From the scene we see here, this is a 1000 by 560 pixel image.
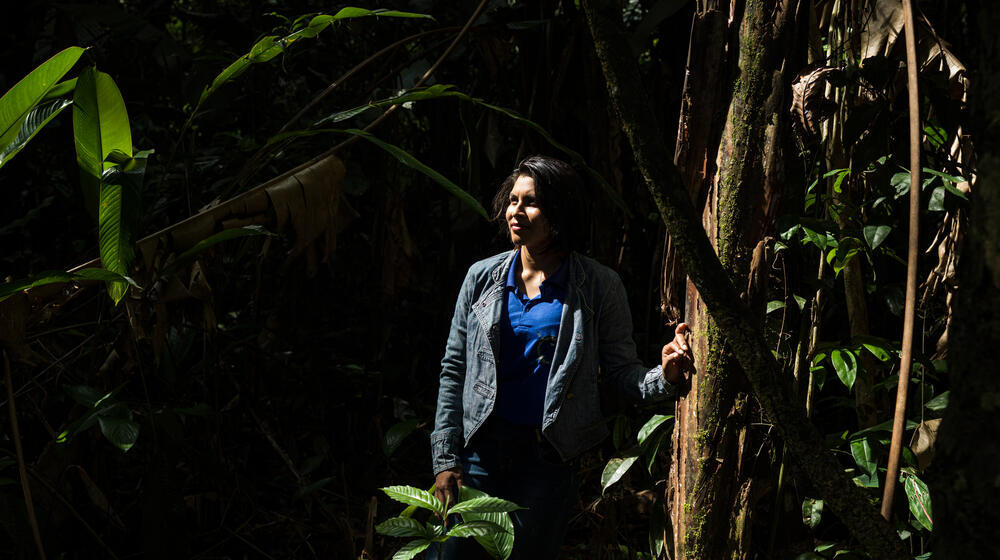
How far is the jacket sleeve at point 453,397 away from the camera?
Result: 2.03 metres

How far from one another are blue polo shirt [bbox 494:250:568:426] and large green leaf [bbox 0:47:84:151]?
3.58 feet

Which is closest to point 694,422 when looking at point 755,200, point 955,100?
point 755,200

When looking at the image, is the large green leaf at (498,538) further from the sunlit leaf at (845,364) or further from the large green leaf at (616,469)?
the sunlit leaf at (845,364)

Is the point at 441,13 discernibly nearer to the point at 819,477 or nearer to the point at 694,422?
the point at 694,422

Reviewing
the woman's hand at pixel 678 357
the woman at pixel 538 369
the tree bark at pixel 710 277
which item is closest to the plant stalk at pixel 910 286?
the tree bark at pixel 710 277

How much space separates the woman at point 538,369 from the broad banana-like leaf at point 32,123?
1.02 m

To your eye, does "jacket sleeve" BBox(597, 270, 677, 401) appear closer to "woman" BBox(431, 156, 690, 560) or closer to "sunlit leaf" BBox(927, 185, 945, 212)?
"woman" BBox(431, 156, 690, 560)

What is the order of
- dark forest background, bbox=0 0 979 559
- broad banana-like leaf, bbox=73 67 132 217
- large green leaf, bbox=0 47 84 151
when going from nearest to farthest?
large green leaf, bbox=0 47 84 151
broad banana-like leaf, bbox=73 67 132 217
dark forest background, bbox=0 0 979 559

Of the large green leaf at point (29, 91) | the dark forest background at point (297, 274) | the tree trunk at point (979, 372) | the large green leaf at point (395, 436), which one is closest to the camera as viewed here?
the tree trunk at point (979, 372)

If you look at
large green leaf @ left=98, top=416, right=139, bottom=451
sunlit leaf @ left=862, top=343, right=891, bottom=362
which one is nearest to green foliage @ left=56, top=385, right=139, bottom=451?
large green leaf @ left=98, top=416, right=139, bottom=451

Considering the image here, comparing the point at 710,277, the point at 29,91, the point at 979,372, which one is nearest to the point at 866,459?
the point at 710,277

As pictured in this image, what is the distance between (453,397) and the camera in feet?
6.89

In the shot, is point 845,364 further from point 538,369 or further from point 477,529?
point 477,529

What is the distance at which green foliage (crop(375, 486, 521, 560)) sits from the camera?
1500mm
